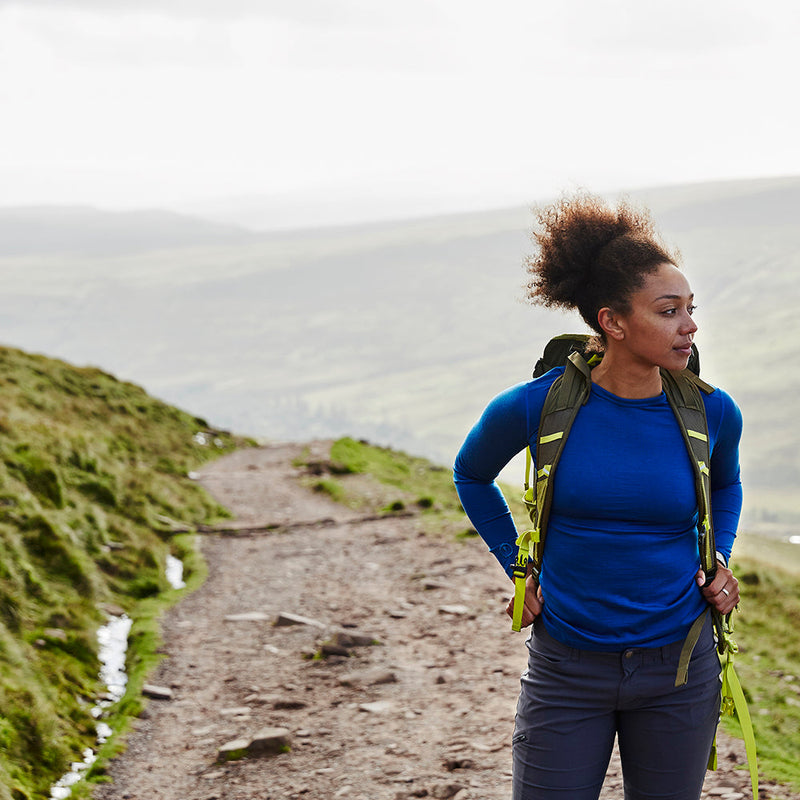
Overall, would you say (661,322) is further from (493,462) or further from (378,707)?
(378,707)

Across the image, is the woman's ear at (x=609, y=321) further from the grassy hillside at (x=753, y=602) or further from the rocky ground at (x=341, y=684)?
the grassy hillside at (x=753, y=602)

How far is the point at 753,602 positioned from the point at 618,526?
11.4 m

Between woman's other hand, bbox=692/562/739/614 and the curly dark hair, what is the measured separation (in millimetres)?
941

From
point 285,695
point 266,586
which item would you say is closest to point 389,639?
point 285,695

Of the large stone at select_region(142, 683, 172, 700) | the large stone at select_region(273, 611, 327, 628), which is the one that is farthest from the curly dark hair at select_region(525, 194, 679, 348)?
the large stone at select_region(273, 611, 327, 628)

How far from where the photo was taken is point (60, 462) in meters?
14.9

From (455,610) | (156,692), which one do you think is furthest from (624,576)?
(455,610)

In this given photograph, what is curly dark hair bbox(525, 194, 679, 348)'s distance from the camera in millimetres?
3482

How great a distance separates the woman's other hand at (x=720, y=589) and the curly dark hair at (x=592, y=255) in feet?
3.09

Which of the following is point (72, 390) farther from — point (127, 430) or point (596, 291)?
point (596, 291)

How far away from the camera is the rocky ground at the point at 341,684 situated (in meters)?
6.79

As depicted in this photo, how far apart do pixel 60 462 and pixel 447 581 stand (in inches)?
252

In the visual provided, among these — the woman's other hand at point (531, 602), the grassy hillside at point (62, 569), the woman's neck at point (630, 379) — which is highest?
the woman's neck at point (630, 379)

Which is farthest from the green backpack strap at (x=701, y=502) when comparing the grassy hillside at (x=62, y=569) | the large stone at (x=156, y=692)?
the large stone at (x=156, y=692)
